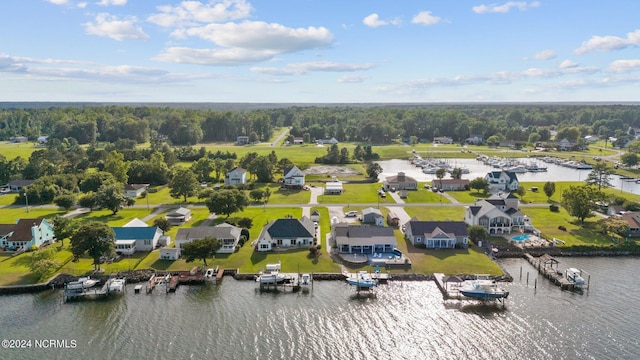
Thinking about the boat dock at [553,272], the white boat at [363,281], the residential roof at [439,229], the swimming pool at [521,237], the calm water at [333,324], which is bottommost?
the calm water at [333,324]

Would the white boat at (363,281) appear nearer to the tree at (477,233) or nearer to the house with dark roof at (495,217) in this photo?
the tree at (477,233)

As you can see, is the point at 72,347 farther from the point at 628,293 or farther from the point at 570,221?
the point at 570,221

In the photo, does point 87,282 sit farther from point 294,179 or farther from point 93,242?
point 294,179

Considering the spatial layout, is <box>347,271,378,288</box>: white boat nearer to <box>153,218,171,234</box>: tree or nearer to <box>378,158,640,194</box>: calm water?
<box>153,218,171,234</box>: tree

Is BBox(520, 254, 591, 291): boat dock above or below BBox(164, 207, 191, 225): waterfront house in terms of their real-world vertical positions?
below

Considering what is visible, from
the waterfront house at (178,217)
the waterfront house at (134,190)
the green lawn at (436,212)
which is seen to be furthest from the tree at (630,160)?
the waterfront house at (134,190)

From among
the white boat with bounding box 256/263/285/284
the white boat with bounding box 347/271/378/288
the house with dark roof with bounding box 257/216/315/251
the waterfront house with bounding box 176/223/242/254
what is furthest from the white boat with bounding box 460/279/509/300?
the waterfront house with bounding box 176/223/242/254
